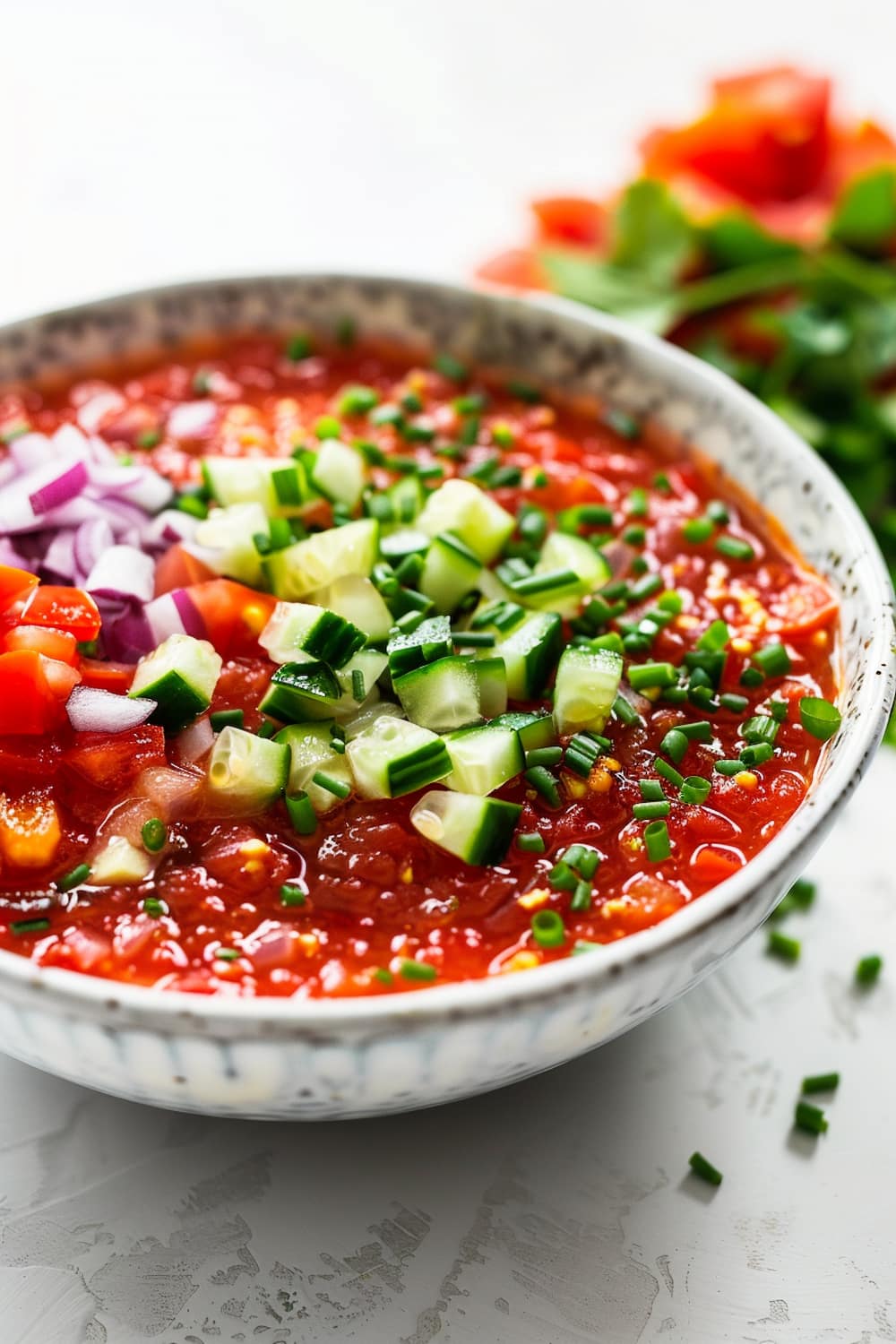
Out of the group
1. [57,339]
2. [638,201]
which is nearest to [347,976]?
[57,339]

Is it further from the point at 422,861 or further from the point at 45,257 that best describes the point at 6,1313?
the point at 45,257

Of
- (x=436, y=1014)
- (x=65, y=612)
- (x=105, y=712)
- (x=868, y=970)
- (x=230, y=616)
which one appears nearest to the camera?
(x=436, y=1014)

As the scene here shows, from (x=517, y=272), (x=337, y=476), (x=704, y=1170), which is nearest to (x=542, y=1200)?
(x=704, y=1170)

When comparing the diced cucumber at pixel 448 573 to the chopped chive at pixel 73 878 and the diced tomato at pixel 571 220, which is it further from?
the diced tomato at pixel 571 220

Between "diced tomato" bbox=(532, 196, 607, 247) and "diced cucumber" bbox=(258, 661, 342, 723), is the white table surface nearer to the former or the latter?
"diced cucumber" bbox=(258, 661, 342, 723)

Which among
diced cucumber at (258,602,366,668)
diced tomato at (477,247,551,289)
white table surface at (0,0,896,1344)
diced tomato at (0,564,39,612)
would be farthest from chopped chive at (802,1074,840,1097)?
diced tomato at (477,247,551,289)

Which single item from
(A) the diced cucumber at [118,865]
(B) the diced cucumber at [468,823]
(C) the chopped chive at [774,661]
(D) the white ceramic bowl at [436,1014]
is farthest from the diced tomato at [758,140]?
(A) the diced cucumber at [118,865]

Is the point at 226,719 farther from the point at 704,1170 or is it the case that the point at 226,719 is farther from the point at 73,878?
the point at 704,1170
